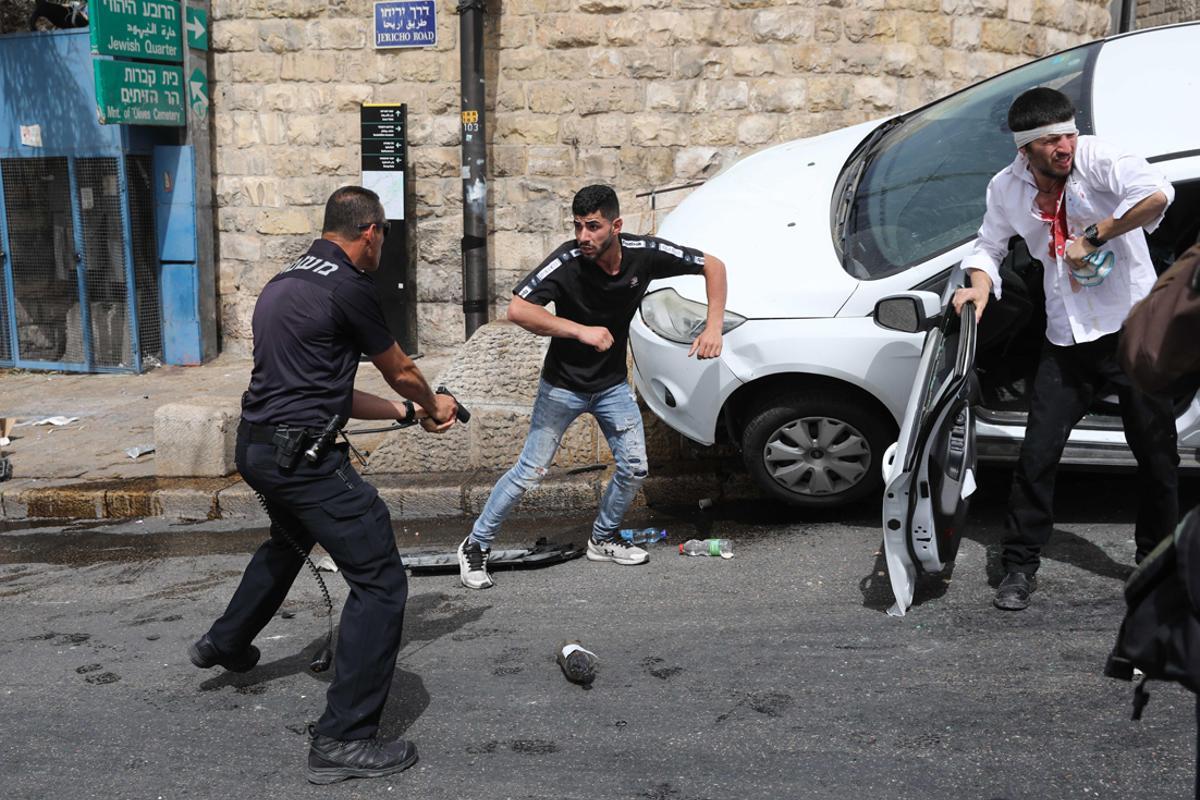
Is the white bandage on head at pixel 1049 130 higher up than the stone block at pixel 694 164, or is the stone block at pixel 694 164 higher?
the white bandage on head at pixel 1049 130

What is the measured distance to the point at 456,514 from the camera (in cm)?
707

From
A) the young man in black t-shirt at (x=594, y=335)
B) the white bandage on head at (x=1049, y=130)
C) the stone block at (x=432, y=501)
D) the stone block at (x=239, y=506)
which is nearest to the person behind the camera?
the white bandage on head at (x=1049, y=130)

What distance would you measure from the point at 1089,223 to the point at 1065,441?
0.83m

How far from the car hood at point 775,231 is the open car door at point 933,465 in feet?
2.94

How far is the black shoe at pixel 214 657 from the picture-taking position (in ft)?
14.8


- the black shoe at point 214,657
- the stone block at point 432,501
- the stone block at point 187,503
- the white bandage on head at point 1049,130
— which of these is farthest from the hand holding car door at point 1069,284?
the stone block at point 187,503

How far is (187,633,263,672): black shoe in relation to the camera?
4.52m

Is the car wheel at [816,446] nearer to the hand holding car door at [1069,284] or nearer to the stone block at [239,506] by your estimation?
the hand holding car door at [1069,284]

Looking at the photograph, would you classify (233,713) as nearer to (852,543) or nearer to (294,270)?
(294,270)

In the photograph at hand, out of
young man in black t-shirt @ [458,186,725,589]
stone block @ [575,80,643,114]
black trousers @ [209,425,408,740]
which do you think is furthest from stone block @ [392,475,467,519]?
stone block @ [575,80,643,114]

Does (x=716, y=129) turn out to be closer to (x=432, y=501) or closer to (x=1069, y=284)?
(x=432, y=501)

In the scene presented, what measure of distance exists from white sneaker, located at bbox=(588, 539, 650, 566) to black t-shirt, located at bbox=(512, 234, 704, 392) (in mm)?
780

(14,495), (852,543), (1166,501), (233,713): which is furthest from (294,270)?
(14,495)

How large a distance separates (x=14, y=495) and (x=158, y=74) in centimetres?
450
